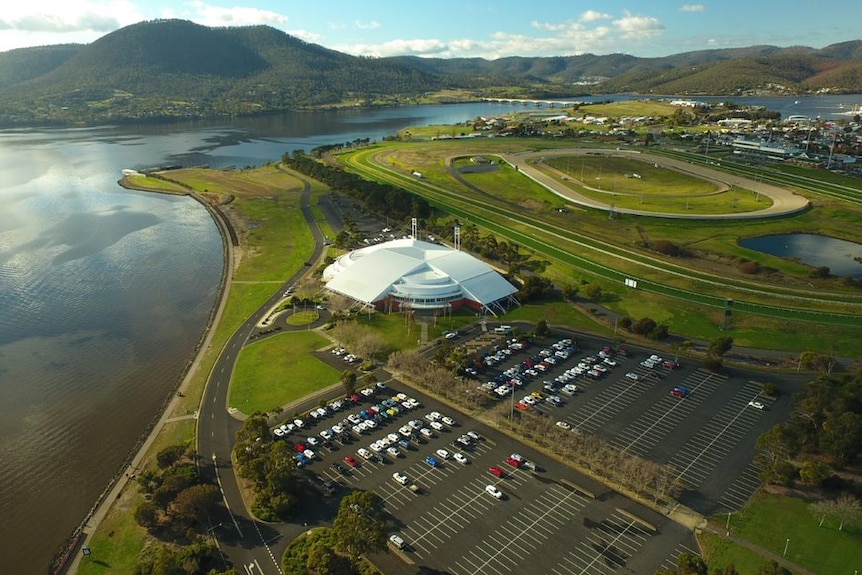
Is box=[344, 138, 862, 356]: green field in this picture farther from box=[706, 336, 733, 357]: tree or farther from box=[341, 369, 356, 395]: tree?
box=[341, 369, 356, 395]: tree

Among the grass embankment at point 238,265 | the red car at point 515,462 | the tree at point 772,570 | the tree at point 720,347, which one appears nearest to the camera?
the tree at point 772,570

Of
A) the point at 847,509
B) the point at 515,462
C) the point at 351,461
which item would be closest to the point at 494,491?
the point at 515,462

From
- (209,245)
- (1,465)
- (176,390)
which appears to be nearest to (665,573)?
(176,390)

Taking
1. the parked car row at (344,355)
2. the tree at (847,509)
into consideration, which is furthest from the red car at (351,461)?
the tree at (847,509)

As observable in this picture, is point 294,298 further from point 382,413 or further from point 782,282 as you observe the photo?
point 782,282

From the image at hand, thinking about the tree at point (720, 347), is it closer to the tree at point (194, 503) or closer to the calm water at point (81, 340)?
the tree at point (194, 503)

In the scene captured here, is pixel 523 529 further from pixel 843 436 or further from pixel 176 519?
pixel 843 436
